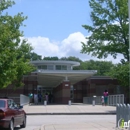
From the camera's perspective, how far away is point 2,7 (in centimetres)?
3266

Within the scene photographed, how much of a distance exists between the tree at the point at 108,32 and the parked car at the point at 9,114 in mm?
28408

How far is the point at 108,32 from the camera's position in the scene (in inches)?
1775

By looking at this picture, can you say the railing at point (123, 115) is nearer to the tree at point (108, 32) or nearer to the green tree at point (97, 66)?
the tree at point (108, 32)

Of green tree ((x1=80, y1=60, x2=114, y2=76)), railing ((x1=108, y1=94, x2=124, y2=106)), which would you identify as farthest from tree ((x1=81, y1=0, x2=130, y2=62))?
green tree ((x1=80, y1=60, x2=114, y2=76))

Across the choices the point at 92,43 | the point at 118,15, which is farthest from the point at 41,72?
the point at 118,15

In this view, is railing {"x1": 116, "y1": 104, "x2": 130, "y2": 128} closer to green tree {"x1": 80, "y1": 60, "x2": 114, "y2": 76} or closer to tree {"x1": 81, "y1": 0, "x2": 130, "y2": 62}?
tree {"x1": 81, "y1": 0, "x2": 130, "y2": 62}

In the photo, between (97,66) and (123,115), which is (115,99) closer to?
(123,115)

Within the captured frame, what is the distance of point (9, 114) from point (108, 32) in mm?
30277

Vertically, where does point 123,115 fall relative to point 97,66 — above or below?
below

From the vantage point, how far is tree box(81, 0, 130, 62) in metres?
45.2

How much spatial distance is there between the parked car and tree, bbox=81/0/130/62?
28408 mm

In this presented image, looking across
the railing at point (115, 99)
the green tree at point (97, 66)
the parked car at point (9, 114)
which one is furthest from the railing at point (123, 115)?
the green tree at point (97, 66)

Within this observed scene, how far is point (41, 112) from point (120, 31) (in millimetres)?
17942

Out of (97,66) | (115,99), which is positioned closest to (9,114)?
(115,99)
